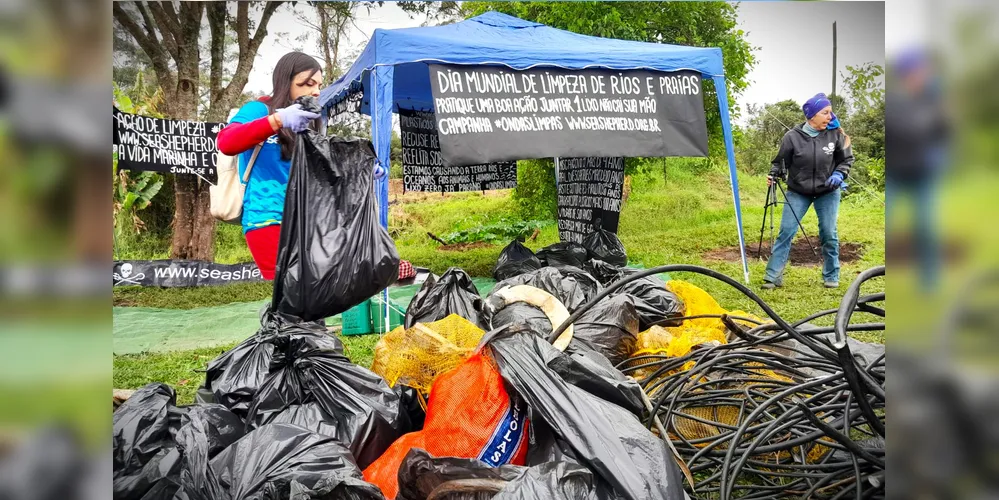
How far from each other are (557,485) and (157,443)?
3.97ft

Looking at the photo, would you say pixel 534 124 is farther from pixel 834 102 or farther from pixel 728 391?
pixel 834 102

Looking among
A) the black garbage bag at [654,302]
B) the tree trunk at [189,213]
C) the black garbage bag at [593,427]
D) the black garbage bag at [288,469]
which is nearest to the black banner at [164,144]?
the tree trunk at [189,213]

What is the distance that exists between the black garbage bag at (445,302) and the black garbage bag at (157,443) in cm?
157

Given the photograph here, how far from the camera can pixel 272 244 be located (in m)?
2.99

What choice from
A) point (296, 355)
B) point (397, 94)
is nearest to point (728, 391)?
point (296, 355)

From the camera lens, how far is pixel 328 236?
2.88m

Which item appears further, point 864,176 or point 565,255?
point 864,176

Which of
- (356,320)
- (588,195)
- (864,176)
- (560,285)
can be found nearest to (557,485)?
(560,285)

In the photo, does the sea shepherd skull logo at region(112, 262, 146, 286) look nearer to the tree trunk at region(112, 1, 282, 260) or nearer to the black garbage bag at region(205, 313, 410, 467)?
the tree trunk at region(112, 1, 282, 260)

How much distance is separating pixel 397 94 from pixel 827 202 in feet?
15.1

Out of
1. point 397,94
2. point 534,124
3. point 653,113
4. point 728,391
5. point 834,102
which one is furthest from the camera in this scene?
point 834,102

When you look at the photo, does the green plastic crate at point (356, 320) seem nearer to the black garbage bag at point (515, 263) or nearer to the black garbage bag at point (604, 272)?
the black garbage bag at point (515, 263)

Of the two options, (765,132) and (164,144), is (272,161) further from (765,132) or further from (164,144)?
(765,132)

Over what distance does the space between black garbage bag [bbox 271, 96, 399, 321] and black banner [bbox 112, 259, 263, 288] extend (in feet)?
18.7
